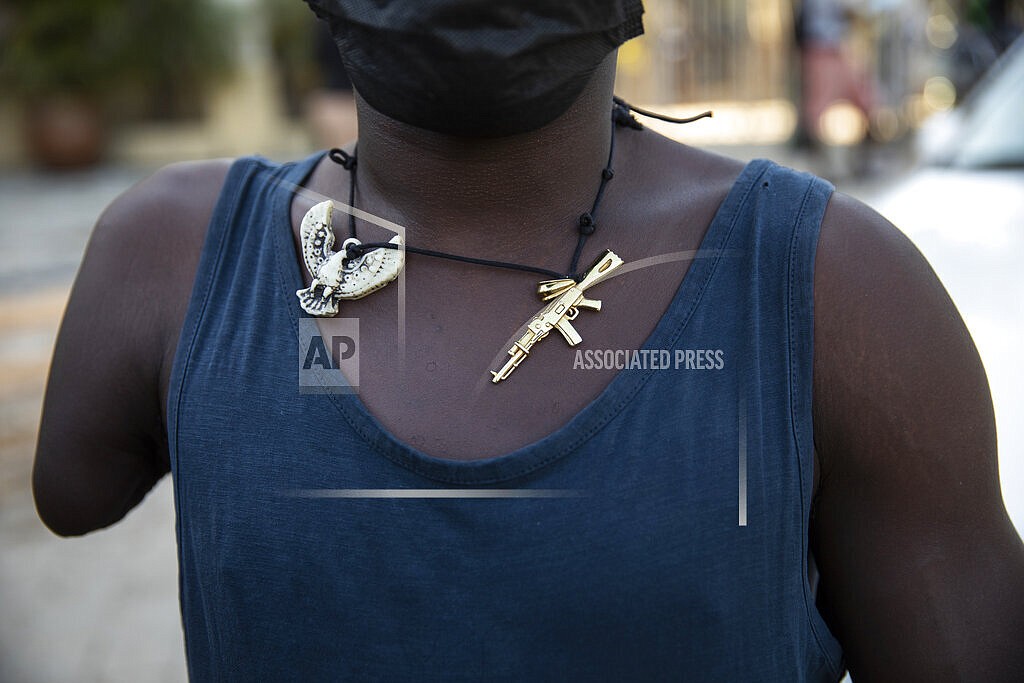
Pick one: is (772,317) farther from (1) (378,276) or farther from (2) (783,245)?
(1) (378,276)

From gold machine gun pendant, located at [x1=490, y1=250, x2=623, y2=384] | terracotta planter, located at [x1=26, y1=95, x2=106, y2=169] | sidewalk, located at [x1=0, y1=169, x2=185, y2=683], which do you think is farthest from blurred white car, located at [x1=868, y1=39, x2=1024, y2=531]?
terracotta planter, located at [x1=26, y1=95, x2=106, y2=169]

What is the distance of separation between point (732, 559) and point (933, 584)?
0.23 m

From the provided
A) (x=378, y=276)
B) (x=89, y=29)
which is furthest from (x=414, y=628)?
(x=89, y=29)

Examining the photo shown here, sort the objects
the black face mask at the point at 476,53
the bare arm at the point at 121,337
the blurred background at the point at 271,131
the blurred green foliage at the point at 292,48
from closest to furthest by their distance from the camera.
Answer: the black face mask at the point at 476,53
the bare arm at the point at 121,337
the blurred background at the point at 271,131
the blurred green foliage at the point at 292,48

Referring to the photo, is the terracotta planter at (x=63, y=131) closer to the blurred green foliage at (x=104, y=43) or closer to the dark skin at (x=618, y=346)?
the blurred green foliage at (x=104, y=43)

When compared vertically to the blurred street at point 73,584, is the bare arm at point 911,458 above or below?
above

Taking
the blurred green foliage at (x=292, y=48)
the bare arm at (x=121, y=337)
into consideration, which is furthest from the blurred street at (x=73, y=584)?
the blurred green foliage at (x=292, y=48)

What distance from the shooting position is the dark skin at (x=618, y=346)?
104cm

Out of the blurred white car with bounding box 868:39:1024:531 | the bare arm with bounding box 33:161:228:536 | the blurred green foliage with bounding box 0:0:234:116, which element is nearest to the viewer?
the bare arm with bounding box 33:161:228:536

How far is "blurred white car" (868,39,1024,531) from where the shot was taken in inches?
67.1

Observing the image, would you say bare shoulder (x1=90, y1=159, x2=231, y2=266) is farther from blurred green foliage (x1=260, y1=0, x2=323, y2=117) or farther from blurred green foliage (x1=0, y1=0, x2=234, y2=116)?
blurred green foliage (x1=0, y1=0, x2=234, y2=116)

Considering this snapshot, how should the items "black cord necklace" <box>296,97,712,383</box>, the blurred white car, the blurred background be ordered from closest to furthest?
"black cord necklace" <box>296,97,712,383</box>
the blurred white car
the blurred background

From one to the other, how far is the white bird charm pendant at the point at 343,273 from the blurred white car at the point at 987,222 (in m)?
0.94

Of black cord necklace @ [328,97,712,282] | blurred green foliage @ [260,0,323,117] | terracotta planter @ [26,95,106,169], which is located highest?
blurred green foliage @ [260,0,323,117]
